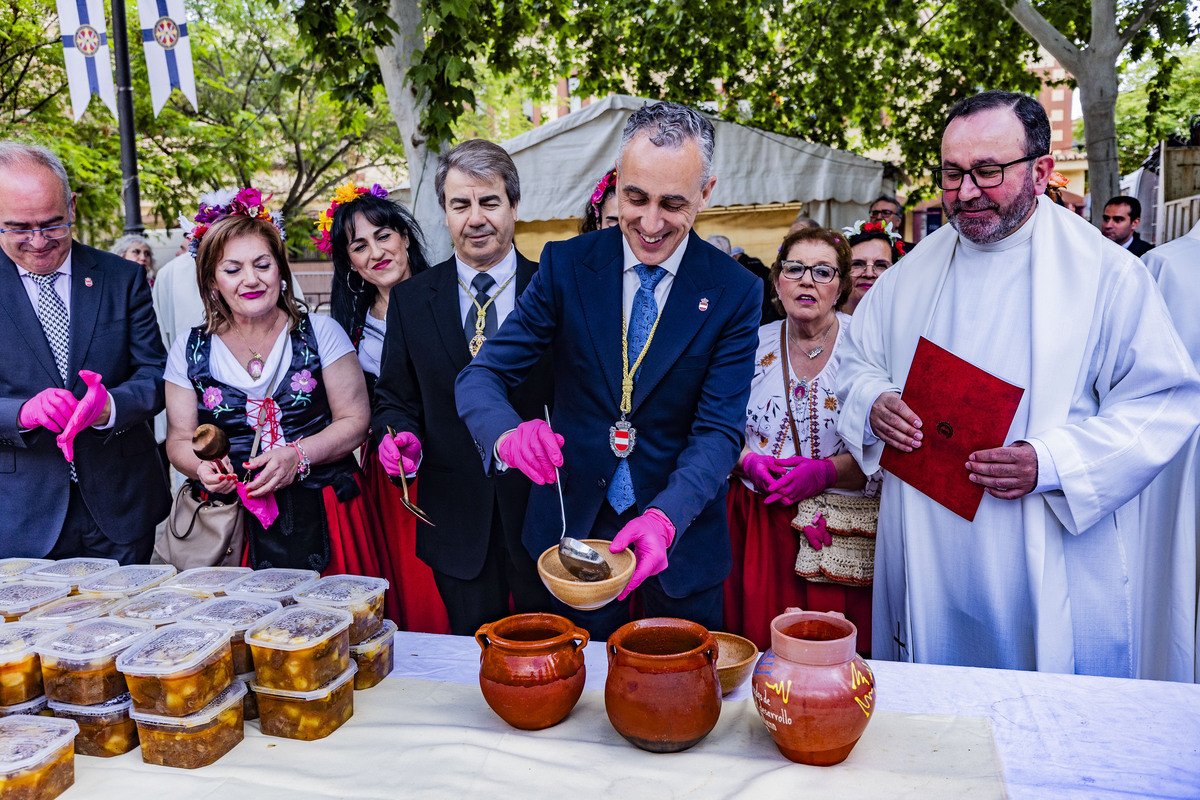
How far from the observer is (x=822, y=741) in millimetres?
1364

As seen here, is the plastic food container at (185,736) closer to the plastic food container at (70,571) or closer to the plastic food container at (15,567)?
the plastic food container at (70,571)

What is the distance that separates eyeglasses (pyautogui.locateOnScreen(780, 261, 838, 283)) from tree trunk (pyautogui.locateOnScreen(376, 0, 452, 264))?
2736mm

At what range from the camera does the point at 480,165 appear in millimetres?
2562

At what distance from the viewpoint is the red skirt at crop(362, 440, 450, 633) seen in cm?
321

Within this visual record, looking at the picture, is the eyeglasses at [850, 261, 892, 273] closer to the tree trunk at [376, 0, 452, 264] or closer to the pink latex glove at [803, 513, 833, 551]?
the pink latex glove at [803, 513, 833, 551]

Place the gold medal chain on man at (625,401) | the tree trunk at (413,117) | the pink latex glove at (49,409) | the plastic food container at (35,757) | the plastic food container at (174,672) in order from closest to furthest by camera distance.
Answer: the plastic food container at (35,757)
the plastic food container at (174,672)
the gold medal chain on man at (625,401)
the pink latex glove at (49,409)
the tree trunk at (413,117)

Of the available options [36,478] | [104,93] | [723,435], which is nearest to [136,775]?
[723,435]

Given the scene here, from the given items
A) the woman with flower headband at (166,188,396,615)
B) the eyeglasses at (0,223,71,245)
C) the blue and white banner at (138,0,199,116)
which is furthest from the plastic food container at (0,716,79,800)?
the blue and white banner at (138,0,199,116)

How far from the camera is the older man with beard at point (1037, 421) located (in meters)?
2.06

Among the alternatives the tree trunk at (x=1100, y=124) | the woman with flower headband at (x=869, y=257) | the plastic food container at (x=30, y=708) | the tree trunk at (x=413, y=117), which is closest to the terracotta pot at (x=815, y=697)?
the plastic food container at (x=30, y=708)

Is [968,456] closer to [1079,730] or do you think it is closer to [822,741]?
[1079,730]

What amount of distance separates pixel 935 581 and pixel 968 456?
0.39 meters

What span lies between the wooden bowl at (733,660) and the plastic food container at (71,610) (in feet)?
4.08

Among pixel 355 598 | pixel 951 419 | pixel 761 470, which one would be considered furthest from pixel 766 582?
pixel 355 598
